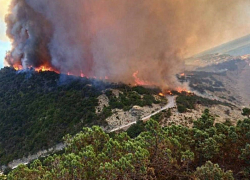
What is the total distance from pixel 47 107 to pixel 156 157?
57.3 meters

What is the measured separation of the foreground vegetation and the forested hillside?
123 feet

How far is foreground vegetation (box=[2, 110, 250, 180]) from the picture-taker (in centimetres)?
1369

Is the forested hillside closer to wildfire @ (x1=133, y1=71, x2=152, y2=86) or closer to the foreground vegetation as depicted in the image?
wildfire @ (x1=133, y1=71, x2=152, y2=86)

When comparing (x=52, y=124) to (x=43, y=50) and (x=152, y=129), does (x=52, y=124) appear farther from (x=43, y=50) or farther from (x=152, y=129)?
(x=152, y=129)

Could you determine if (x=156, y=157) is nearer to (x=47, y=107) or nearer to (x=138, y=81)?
(x=47, y=107)

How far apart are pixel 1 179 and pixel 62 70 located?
244ft

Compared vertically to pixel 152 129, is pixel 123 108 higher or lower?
lower

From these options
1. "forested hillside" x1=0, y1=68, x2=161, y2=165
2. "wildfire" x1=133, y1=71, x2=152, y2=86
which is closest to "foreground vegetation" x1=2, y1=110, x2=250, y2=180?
"forested hillside" x1=0, y1=68, x2=161, y2=165

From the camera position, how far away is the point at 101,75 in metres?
79.4

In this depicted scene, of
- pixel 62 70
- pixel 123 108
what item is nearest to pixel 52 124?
pixel 123 108

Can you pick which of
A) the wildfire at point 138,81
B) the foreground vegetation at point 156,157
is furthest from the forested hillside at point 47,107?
the foreground vegetation at point 156,157

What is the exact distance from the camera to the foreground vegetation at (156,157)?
13688 mm

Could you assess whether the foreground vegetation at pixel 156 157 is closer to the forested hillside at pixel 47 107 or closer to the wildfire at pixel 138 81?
the forested hillside at pixel 47 107

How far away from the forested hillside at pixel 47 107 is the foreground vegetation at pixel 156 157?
123ft
